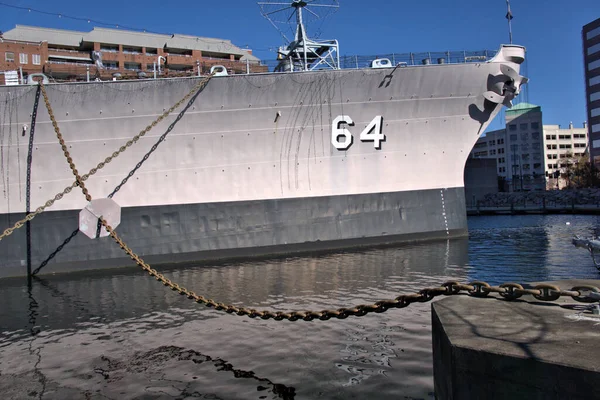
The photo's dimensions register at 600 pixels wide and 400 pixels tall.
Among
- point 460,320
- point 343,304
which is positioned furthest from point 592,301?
point 343,304

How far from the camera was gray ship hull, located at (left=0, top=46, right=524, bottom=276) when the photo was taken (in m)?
12.8

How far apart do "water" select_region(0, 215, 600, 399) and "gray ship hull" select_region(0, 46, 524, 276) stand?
210 centimetres

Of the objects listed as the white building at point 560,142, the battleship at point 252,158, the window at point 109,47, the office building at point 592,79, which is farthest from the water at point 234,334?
the white building at point 560,142

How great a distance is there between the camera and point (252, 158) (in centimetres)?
1361

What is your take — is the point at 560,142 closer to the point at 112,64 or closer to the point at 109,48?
the point at 112,64

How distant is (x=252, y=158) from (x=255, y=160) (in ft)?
0.37

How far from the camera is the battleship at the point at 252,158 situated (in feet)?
41.8

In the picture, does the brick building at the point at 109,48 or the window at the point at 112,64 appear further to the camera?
the window at the point at 112,64

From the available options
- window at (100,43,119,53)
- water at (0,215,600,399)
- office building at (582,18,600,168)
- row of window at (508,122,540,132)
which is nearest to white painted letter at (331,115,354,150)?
water at (0,215,600,399)

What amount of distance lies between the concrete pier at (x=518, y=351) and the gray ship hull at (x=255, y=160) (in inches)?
418

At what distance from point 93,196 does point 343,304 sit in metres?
9.14

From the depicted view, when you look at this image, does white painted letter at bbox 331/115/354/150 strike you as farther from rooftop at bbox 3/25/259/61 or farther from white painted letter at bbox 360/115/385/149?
rooftop at bbox 3/25/259/61

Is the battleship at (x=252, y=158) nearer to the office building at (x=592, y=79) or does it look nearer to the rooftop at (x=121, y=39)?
the rooftop at (x=121, y=39)

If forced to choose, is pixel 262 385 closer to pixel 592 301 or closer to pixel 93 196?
pixel 592 301
